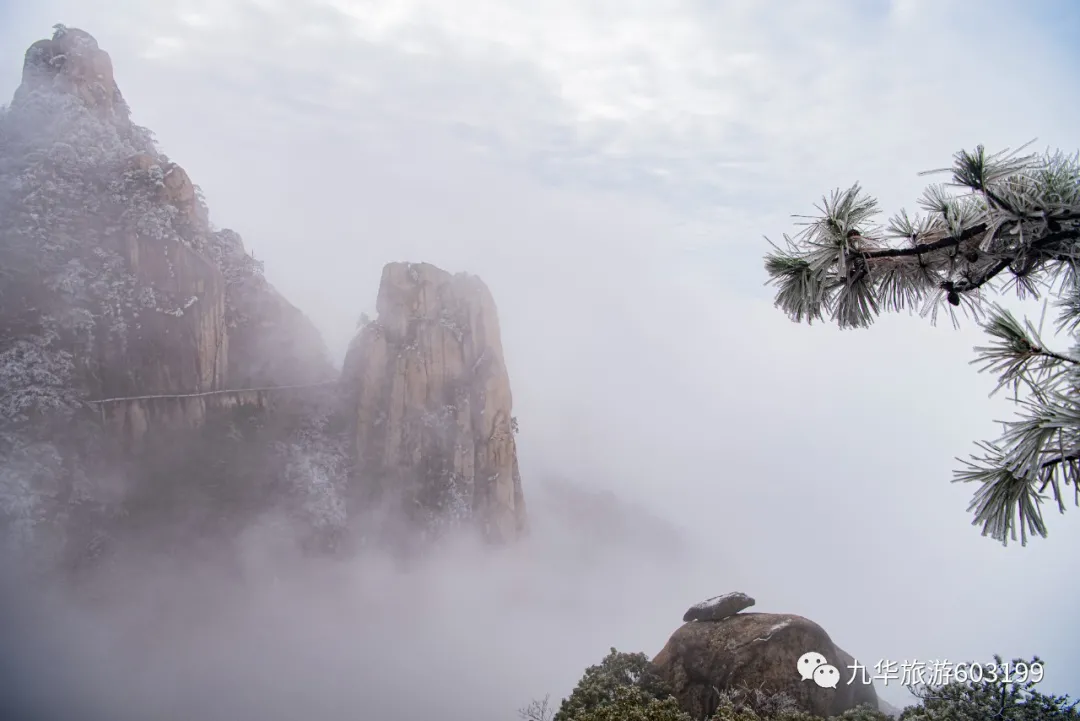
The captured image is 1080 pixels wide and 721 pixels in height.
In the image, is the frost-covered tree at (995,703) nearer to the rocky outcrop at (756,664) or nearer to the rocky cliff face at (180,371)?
the rocky outcrop at (756,664)

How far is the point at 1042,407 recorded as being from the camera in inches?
91.7

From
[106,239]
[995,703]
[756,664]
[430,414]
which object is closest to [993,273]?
[995,703]

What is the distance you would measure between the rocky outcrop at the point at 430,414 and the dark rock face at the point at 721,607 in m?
26.9

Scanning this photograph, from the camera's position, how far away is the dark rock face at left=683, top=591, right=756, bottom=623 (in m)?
16.2

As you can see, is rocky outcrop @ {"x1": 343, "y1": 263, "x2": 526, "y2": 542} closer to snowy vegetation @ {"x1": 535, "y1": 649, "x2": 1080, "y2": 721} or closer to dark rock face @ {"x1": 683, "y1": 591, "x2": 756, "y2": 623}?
dark rock face @ {"x1": 683, "y1": 591, "x2": 756, "y2": 623}

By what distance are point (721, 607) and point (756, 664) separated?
203 centimetres

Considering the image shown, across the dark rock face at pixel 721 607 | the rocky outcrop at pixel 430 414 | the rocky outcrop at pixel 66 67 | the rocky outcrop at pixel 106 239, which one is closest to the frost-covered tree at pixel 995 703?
the dark rock face at pixel 721 607

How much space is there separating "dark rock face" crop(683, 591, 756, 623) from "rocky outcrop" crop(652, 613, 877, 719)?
9.3 inches

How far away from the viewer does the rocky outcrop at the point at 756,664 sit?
1394cm

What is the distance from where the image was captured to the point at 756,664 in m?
Answer: 14.4

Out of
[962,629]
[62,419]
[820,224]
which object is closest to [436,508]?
[62,419]

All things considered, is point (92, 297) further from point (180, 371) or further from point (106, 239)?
point (180, 371)

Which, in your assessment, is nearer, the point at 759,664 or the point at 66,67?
the point at 759,664

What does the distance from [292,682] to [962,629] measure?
8901 cm
